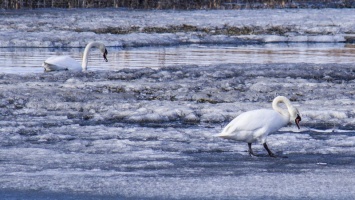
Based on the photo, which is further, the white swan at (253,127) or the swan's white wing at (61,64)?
the swan's white wing at (61,64)

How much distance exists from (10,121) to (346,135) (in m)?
4.66

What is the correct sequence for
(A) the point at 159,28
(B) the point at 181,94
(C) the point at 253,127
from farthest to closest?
(A) the point at 159,28, (B) the point at 181,94, (C) the point at 253,127

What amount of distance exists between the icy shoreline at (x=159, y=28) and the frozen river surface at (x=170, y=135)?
7456 millimetres

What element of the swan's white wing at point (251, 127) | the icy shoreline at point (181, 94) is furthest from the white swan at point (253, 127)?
the icy shoreline at point (181, 94)

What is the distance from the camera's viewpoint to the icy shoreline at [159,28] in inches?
1113

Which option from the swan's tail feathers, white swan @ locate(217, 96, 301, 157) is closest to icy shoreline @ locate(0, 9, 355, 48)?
the swan's tail feathers

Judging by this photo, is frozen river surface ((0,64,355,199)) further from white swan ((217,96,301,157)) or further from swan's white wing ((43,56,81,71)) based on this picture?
swan's white wing ((43,56,81,71))

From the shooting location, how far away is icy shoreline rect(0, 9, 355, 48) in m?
Answer: 28.3

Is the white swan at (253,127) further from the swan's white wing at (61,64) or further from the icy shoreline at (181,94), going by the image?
the swan's white wing at (61,64)

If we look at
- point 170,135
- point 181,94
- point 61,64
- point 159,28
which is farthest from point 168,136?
point 159,28

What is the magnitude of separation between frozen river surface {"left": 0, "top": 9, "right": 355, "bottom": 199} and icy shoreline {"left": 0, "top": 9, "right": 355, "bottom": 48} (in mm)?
→ 7456

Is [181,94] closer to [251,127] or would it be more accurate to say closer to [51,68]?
[51,68]

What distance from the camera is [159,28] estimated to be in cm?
3366

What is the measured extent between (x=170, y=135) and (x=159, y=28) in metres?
23.3
